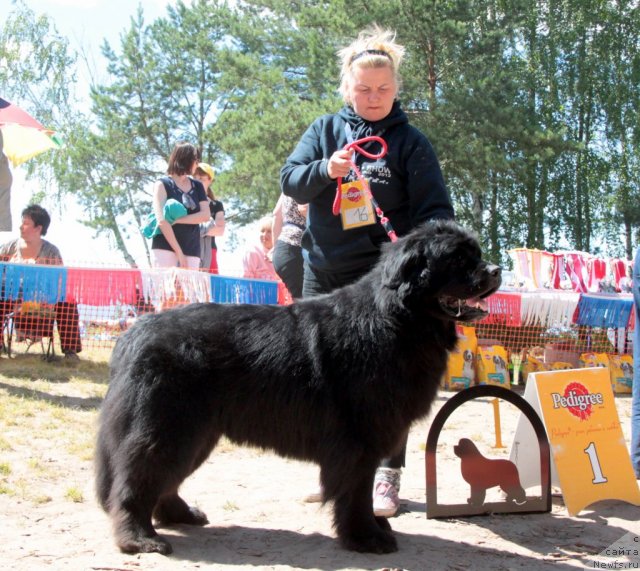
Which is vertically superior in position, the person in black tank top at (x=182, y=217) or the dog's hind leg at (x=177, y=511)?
the person in black tank top at (x=182, y=217)

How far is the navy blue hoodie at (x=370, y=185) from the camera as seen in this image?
3.04 meters

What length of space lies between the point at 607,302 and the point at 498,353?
1638mm

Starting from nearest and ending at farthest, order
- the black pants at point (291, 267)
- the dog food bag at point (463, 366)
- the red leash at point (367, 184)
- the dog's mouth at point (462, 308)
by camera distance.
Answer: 1. the dog's mouth at point (462, 308)
2. the red leash at point (367, 184)
3. the black pants at point (291, 267)
4. the dog food bag at point (463, 366)

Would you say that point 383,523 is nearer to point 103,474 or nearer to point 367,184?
point 103,474

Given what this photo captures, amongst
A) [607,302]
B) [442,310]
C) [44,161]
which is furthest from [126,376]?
[44,161]

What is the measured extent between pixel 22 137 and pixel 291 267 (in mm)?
5521

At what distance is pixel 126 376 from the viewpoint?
2.59 m

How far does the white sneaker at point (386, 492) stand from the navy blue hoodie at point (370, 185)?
3.34 ft

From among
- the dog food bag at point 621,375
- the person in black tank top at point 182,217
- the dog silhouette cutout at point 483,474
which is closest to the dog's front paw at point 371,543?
the dog silhouette cutout at point 483,474

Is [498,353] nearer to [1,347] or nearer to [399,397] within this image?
[399,397]

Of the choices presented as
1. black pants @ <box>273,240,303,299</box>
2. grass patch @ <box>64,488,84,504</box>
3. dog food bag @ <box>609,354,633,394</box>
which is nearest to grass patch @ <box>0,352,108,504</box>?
grass patch @ <box>64,488,84,504</box>

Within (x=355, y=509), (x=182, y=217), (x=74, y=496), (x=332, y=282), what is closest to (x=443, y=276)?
(x=332, y=282)

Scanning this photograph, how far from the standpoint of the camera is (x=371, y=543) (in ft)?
8.66

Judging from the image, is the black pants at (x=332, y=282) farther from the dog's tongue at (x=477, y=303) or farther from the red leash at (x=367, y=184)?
the dog's tongue at (x=477, y=303)
